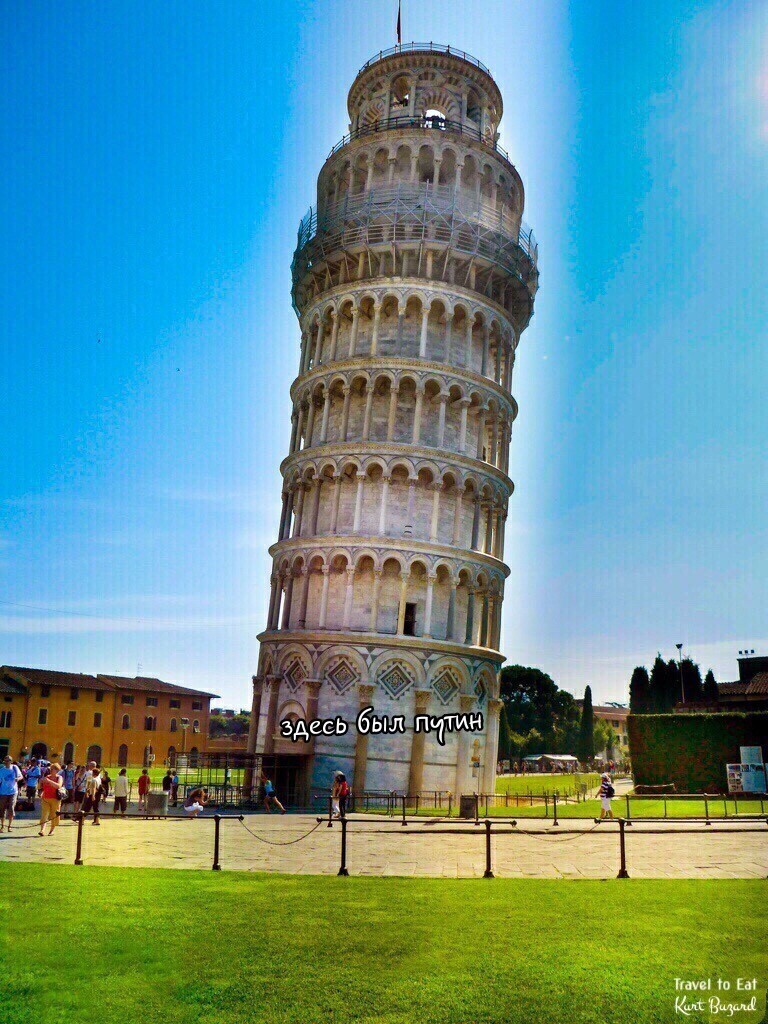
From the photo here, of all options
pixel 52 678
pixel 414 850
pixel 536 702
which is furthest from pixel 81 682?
pixel 414 850

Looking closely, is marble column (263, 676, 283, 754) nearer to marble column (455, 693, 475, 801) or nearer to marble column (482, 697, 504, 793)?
marble column (455, 693, 475, 801)

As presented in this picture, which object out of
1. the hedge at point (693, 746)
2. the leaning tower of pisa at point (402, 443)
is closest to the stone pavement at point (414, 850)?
the leaning tower of pisa at point (402, 443)

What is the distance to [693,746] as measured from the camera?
45.7m

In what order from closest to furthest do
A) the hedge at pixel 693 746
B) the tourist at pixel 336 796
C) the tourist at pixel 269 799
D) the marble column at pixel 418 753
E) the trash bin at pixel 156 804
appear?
the trash bin at pixel 156 804 < the tourist at pixel 336 796 < the tourist at pixel 269 799 < the marble column at pixel 418 753 < the hedge at pixel 693 746

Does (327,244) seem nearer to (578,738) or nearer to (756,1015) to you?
Answer: (756,1015)

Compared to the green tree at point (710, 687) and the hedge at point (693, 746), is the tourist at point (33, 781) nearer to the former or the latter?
the hedge at point (693, 746)

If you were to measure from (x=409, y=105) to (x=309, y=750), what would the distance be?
38.9 m

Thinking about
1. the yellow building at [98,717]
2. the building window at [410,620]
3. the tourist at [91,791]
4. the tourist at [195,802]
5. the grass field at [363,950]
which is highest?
the building window at [410,620]

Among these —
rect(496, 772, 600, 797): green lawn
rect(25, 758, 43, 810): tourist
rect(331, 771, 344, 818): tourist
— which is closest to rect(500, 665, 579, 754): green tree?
rect(496, 772, 600, 797): green lawn

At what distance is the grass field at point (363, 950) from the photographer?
7.93m

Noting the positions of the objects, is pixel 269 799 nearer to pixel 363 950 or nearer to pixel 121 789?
pixel 121 789

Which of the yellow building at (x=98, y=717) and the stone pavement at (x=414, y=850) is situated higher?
the stone pavement at (x=414, y=850)

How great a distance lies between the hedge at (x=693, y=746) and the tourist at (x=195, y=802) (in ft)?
77.2

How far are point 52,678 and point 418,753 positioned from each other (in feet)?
207
